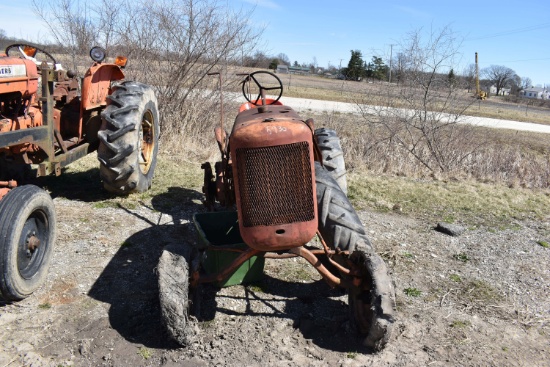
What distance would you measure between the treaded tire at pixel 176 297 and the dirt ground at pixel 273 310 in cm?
15

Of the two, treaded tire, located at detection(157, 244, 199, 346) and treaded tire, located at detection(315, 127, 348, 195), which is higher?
treaded tire, located at detection(315, 127, 348, 195)

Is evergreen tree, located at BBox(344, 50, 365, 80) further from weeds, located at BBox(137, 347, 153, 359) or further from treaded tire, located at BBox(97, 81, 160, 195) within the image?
weeds, located at BBox(137, 347, 153, 359)

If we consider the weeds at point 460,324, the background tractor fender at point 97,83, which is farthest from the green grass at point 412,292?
the background tractor fender at point 97,83

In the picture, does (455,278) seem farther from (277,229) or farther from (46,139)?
(46,139)

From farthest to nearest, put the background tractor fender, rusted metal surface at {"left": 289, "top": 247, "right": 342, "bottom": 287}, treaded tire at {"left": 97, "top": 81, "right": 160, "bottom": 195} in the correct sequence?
the background tractor fender < treaded tire at {"left": 97, "top": 81, "right": 160, "bottom": 195} < rusted metal surface at {"left": 289, "top": 247, "right": 342, "bottom": 287}

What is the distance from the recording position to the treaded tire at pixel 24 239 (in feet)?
11.0

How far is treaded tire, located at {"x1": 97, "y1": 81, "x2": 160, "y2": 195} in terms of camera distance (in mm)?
5316

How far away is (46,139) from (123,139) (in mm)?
799

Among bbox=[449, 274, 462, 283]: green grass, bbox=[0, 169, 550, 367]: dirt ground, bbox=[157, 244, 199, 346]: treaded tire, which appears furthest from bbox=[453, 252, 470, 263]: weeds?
bbox=[157, 244, 199, 346]: treaded tire

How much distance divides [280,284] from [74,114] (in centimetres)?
357

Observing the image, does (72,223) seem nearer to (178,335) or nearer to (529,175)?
(178,335)

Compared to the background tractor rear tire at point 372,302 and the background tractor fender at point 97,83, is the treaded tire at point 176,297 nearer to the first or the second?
the background tractor rear tire at point 372,302

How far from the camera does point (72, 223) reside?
5.16 meters

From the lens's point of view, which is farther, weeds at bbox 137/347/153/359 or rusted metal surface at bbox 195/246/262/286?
rusted metal surface at bbox 195/246/262/286
